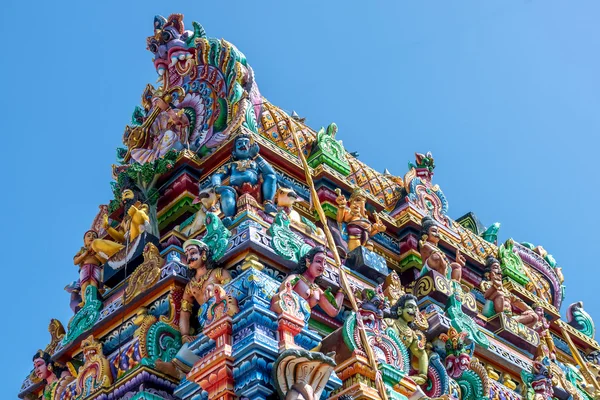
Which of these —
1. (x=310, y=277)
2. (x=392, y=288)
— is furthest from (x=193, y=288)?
(x=392, y=288)

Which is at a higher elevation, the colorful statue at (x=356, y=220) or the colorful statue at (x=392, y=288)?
the colorful statue at (x=356, y=220)

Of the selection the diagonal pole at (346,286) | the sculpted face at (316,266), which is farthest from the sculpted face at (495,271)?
the sculpted face at (316,266)

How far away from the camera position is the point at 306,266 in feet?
49.4

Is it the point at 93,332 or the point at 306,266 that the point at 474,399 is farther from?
the point at 93,332

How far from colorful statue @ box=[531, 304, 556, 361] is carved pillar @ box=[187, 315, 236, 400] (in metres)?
7.02

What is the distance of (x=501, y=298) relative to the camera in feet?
63.5

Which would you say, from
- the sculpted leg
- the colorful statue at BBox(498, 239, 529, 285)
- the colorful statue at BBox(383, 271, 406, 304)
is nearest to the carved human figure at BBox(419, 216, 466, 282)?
the colorful statue at BBox(383, 271, 406, 304)

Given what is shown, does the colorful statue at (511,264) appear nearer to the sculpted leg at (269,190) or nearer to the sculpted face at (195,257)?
the sculpted leg at (269,190)

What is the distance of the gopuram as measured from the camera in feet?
46.8

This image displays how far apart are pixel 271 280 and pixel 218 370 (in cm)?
165

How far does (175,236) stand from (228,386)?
3.45 m

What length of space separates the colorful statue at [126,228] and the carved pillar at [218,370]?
10.6 ft

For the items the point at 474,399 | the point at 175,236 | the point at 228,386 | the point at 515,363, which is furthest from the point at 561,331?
the point at 228,386

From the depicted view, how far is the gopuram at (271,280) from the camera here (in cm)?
1426
